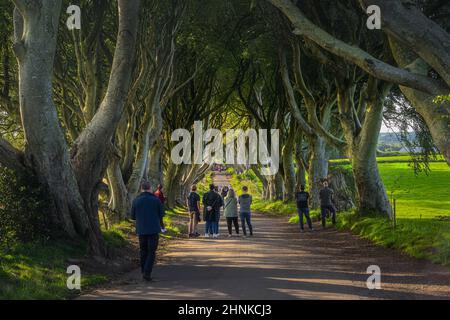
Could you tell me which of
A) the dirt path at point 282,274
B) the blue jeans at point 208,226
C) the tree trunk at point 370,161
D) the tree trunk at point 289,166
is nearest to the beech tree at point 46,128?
the dirt path at point 282,274

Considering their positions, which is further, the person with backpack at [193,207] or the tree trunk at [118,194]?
the tree trunk at [118,194]

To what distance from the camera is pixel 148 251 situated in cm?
1108

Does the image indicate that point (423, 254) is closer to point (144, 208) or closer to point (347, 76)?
point (144, 208)

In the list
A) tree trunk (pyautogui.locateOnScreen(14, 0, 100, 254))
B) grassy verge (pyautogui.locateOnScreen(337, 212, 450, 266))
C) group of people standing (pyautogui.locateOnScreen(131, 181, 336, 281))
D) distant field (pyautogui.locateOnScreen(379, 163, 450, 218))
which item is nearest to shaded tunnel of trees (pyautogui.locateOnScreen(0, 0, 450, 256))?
tree trunk (pyautogui.locateOnScreen(14, 0, 100, 254))

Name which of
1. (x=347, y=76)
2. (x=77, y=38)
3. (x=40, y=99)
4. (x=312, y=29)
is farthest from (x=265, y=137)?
(x=40, y=99)

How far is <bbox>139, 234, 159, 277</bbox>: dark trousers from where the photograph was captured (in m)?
10.9

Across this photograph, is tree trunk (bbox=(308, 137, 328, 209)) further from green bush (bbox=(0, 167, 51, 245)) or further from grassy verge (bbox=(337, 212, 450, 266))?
green bush (bbox=(0, 167, 51, 245))

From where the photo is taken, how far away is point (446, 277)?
36.3ft

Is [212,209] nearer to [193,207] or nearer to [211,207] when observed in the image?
[211,207]

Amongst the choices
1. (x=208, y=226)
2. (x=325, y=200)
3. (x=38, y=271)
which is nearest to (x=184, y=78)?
(x=325, y=200)

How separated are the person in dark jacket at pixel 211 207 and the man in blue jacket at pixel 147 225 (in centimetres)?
914

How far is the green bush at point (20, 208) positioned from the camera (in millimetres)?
12031

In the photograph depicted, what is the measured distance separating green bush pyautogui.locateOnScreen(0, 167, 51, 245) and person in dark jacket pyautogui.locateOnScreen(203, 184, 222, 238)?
8834 mm

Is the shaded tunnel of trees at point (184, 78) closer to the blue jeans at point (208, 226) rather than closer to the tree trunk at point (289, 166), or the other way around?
the tree trunk at point (289, 166)
